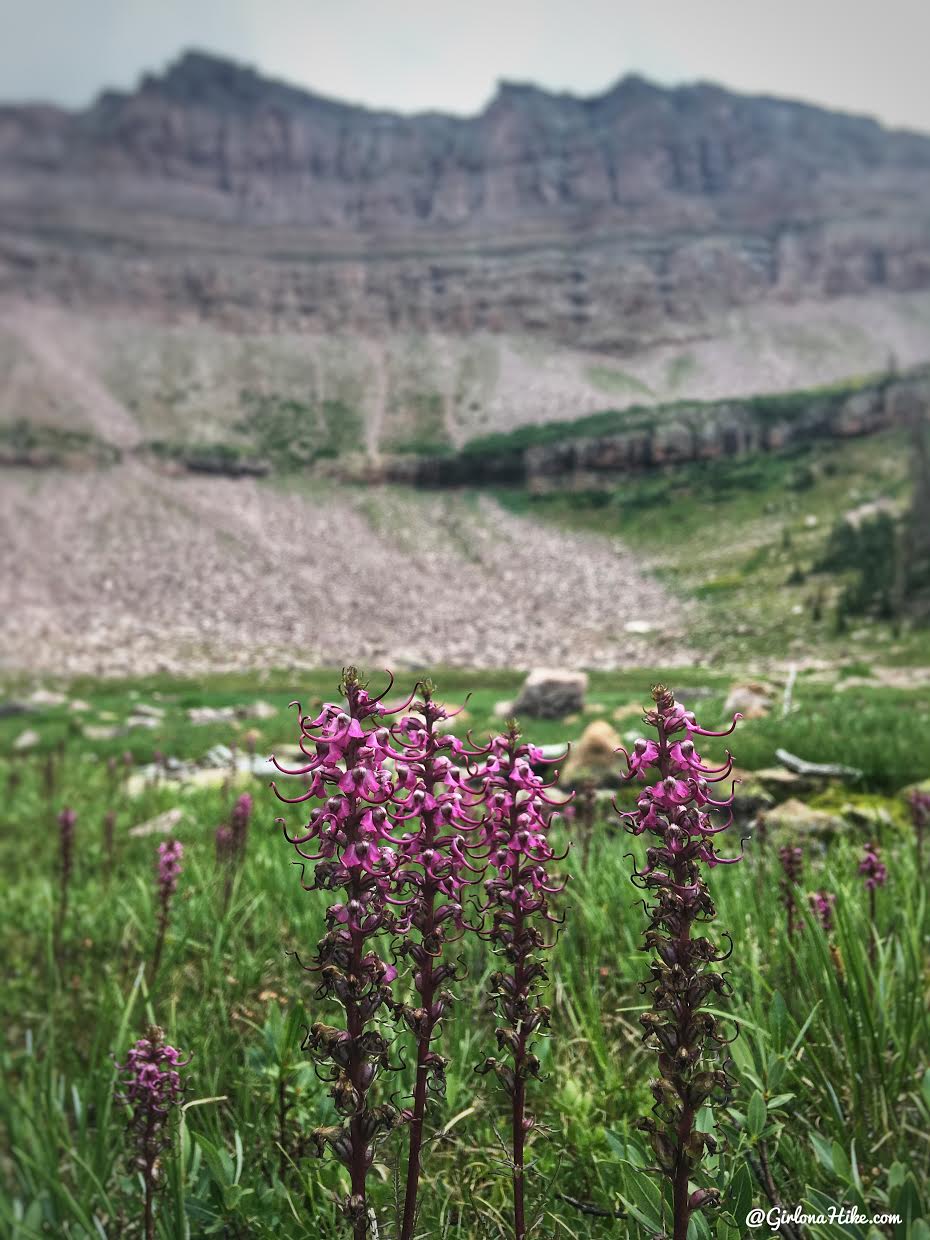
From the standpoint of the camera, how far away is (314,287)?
141250 mm

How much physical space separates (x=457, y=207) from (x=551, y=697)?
18596cm

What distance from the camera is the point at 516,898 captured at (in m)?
1.94

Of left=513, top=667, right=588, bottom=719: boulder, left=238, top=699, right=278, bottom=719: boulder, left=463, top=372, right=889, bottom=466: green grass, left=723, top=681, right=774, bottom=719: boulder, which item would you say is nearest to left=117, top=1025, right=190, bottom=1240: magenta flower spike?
left=723, top=681, right=774, bottom=719: boulder

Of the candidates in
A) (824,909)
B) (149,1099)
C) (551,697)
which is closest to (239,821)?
(149,1099)

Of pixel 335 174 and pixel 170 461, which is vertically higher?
pixel 335 174

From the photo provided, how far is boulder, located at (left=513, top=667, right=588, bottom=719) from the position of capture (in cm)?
1320

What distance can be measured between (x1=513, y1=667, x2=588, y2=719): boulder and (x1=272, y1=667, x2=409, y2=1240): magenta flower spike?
1141 centimetres

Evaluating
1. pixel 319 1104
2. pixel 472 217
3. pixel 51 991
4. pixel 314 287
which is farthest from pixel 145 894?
pixel 472 217

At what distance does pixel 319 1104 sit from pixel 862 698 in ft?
36.2

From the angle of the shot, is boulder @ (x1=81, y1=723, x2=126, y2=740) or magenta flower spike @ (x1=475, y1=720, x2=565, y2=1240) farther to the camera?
boulder @ (x1=81, y1=723, x2=126, y2=740)

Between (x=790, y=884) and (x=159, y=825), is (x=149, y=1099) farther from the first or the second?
(x=159, y=825)

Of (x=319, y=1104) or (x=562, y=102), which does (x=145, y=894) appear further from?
(x=562, y=102)

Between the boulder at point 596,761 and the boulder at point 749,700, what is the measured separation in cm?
164

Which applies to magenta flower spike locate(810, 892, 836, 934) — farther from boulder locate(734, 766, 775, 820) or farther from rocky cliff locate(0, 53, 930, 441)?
rocky cliff locate(0, 53, 930, 441)
